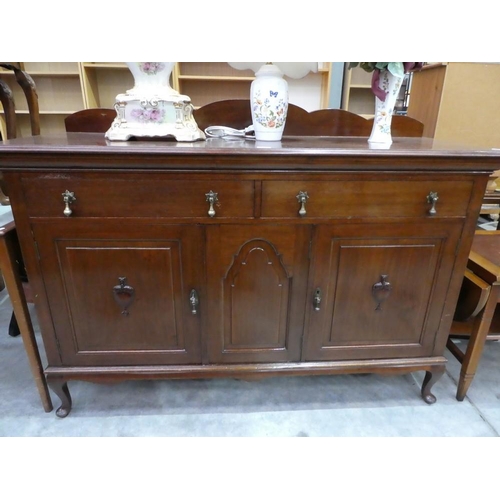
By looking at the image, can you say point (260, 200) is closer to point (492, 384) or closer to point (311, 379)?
point (311, 379)

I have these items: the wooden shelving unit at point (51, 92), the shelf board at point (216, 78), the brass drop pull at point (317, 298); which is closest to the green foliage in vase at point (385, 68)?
the brass drop pull at point (317, 298)

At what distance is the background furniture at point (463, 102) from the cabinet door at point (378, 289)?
1865 mm

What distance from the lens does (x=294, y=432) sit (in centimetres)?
108

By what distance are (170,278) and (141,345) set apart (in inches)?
9.7

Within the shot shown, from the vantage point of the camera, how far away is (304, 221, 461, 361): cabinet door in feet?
3.14

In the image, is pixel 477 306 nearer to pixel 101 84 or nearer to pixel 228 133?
pixel 228 133

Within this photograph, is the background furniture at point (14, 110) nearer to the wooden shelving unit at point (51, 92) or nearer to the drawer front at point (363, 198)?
the drawer front at point (363, 198)

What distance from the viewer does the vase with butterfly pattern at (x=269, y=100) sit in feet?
3.11

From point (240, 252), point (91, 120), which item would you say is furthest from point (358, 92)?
point (240, 252)

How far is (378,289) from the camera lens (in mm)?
1016

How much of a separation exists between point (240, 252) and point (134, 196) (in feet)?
1.02

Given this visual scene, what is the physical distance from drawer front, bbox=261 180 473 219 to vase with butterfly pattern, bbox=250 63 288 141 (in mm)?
236

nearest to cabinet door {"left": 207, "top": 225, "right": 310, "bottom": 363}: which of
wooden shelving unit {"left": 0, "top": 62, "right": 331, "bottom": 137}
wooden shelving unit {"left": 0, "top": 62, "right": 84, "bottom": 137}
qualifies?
wooden shelving unit {"left": 0, "top": 62, "right": 331, "bottom": 137}
